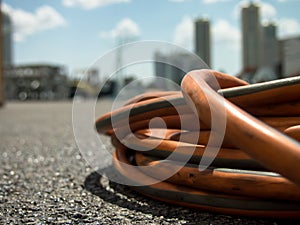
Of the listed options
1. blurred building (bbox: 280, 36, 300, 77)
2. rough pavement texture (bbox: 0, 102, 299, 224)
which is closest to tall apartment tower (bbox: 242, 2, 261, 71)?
blurred building (bbox: 280, 36, 300, 77)

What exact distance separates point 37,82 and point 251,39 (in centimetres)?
4352

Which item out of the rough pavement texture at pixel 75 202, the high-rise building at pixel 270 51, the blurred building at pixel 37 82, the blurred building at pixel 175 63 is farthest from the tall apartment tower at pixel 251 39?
the blurred building at pixel 175 63

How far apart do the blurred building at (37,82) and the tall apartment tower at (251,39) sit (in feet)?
117

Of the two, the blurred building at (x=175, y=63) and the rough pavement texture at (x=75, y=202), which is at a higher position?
the blurred building at (x=175, y=63)

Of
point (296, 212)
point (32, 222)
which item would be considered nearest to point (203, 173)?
point (296, 212)

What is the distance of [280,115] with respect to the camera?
5.01 feet

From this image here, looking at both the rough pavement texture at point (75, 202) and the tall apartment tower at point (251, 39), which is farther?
the tall apartment tower at point (251, 39)

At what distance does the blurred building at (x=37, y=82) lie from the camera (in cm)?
6988

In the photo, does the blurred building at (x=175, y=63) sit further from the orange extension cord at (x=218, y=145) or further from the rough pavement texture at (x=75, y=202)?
the rough pavement texture at (x=75, y=202)

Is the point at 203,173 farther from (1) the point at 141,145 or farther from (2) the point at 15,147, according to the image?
(2) the point at 15,147

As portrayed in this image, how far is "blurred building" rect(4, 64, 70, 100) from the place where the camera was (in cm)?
6988

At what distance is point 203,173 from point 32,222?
2.59 ft

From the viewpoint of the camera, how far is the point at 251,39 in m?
52.1

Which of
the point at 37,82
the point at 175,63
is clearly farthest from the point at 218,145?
the point at 37,82
